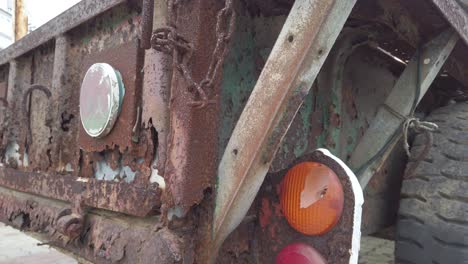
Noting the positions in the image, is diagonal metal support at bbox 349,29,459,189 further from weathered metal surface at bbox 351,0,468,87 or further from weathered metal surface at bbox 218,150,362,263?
weathered metal surface at bbox 218,150,362,263

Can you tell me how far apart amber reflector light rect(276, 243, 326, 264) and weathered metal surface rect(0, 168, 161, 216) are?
40cm

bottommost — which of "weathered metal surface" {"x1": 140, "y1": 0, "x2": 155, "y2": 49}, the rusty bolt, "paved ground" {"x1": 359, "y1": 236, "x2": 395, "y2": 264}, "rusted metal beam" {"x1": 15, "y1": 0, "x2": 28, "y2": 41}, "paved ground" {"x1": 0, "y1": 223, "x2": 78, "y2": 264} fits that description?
"paved ground" {"x1": 0, "y1": 223, "x2": 78, "y2": 264}

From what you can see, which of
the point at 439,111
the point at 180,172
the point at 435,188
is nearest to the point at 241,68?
the point at 180,172

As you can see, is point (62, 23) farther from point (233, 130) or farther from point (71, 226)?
point (233, 130)

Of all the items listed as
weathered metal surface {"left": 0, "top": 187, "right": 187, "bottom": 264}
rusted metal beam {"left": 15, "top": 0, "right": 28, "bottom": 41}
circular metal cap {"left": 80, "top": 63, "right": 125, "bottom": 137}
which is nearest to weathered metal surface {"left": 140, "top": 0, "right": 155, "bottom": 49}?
circular metal cap {"left": 80, "top": 63, "right": 125, "bottom": 137}

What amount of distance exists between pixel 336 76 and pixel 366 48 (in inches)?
9.2

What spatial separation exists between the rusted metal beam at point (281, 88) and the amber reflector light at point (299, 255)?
8.5 inches

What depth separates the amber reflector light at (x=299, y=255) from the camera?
116 cm

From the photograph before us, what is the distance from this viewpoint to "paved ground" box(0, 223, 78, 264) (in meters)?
3.68

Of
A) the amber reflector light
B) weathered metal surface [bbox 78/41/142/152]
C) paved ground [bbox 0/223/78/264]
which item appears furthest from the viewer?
paved ground [bbox 0/223/78/264]

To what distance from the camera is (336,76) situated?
177 cm

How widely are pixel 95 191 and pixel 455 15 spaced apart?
141 centimetres

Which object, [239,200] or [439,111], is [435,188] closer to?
[439,111]

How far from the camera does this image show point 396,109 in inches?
65.1
